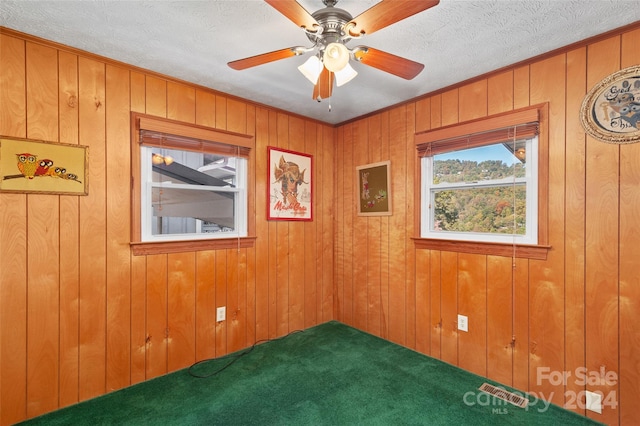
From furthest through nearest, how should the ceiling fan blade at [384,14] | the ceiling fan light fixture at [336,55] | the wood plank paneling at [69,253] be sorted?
the wood plank paneling at [69,253]
the ceiling fan light fixture at [336,55]
the ceiling fan blade at [384,14]

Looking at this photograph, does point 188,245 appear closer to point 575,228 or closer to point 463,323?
point 463,323

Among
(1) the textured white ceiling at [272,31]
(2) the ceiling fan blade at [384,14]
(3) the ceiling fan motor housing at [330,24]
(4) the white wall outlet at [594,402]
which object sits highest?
(1) the textured white ceiling at [272,31]

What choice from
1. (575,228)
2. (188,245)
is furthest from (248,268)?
(575,228)

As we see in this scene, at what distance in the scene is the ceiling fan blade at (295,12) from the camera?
3.89 feet

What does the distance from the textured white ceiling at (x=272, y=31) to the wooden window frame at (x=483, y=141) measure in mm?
395

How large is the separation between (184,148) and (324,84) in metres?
1.39

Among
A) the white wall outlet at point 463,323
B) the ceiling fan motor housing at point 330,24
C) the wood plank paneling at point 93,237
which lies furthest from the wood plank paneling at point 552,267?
the wood plank paneling at point 93,237

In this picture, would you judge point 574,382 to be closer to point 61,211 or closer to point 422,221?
point 422,221

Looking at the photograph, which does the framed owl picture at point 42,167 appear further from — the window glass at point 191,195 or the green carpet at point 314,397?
the green carpet at point 314,397

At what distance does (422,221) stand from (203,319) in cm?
217

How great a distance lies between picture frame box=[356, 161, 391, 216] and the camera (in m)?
3.05

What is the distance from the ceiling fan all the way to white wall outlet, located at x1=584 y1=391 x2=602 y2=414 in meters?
2.26

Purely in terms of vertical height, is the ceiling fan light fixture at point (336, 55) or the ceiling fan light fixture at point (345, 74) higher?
the ceiling fan light fixture at point (345, 74)

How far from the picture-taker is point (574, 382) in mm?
1945
